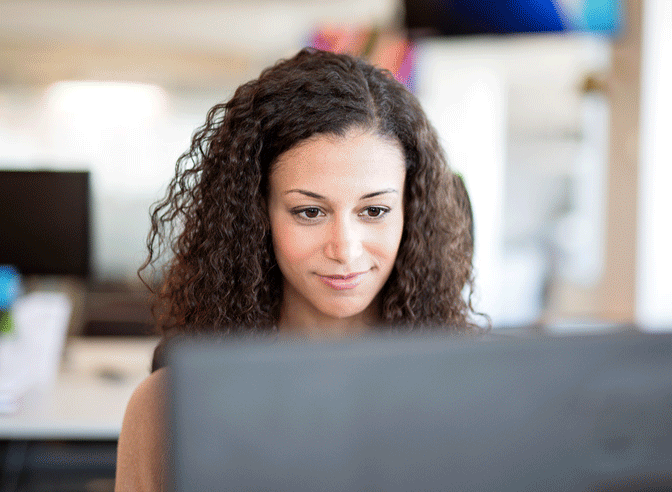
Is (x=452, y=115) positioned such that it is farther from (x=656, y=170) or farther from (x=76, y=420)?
(x=76, y=420)

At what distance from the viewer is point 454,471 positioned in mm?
378

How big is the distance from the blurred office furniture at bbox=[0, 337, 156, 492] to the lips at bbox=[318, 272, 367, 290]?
1.14 metres

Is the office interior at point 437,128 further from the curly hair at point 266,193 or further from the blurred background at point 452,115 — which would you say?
A: the curly hair at point 266,193

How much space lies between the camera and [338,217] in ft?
2.90

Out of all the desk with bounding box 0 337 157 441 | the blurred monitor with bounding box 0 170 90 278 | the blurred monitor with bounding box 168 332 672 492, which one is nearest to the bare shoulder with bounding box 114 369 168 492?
the blurred monitor with bounding box 168 332 672 492

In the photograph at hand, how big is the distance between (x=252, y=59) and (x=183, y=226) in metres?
4.41

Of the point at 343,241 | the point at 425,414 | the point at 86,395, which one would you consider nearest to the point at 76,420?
the point at 86,395

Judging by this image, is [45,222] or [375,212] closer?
[375,212]

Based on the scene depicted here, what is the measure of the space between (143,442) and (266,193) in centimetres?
40

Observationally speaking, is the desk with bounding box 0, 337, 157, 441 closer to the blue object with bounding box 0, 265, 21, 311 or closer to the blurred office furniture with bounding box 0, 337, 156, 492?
the blurred office furniture with bounding box 0, 337, 156, 492

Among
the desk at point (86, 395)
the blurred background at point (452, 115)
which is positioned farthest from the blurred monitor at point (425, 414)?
the blurred background at point (452, 115)

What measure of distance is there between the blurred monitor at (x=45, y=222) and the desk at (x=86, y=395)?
35 centimetres

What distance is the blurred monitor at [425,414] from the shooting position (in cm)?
34

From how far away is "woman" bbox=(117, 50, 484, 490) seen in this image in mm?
908
